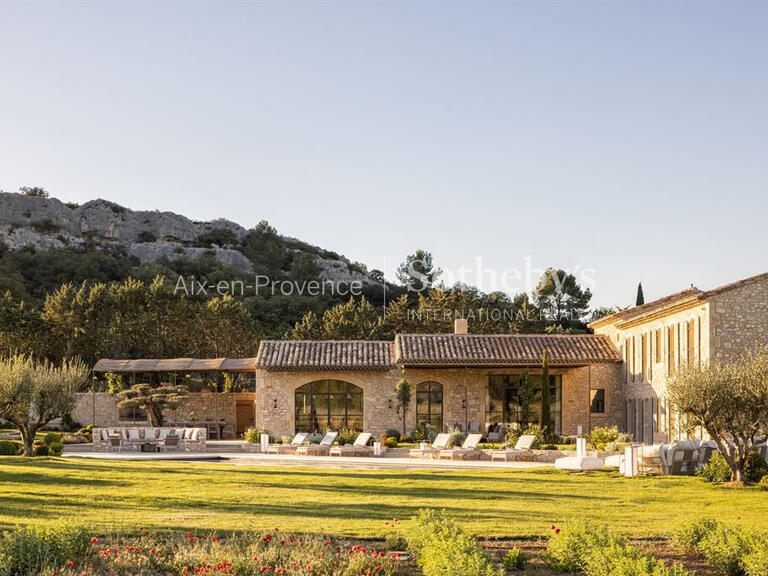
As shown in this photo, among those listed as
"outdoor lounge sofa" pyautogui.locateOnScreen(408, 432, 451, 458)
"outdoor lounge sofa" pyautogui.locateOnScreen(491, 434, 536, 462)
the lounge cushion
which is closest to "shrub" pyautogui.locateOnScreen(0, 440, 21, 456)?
"outdoor lounge sofa" pyautogui.locateOnScreen(408, 432, 451, 458)

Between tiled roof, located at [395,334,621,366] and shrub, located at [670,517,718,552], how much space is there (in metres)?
23.6

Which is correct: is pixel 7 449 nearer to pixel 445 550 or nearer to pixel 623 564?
pixel 445 550

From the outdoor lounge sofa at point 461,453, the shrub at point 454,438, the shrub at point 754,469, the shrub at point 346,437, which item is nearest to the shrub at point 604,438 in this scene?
the outdoor lounge sofa at point 461,453

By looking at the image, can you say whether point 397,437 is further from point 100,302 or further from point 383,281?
point 383,281

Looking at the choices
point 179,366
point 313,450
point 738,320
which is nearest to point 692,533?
point 738,320

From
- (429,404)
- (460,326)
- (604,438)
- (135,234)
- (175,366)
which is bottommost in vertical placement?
(604,438)

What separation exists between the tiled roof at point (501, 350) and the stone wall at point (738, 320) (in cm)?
838

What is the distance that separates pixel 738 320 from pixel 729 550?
18961mm

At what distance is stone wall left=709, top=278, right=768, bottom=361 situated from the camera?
27328 mm

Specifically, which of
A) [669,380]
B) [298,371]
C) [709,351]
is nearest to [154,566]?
[669,380]

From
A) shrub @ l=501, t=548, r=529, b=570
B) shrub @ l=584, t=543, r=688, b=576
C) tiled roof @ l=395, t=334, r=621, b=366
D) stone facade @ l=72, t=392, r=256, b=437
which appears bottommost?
shrub @ l=501, t=548, r=529, b=570

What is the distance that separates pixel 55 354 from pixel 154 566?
137 feet

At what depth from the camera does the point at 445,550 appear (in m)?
8.85

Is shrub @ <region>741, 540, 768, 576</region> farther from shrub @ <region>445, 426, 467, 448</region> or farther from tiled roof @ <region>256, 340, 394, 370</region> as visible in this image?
tiled roof @ <region>256, 340, 394, 370</region>
